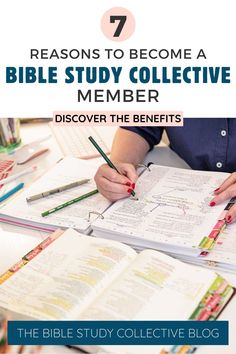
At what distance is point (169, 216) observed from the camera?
1.03 m

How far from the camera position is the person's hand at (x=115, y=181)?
3.60ft

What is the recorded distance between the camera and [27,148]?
149cm

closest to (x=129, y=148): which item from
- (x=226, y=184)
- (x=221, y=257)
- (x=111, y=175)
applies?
(x=111, y=175)

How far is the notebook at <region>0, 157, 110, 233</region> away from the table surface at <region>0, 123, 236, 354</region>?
0.9 inches

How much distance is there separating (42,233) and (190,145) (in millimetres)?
457

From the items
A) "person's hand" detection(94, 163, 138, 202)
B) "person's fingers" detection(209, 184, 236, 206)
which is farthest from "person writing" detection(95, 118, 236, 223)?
"person's fingers" detection(209, 184, 236, 206)

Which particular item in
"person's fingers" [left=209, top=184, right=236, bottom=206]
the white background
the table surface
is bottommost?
the table surface

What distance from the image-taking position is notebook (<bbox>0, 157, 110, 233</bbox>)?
3.47ft

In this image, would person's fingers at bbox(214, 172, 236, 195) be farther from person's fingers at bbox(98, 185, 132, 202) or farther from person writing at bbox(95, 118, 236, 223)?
person's fingers at bbox(98, 185, 132, 202)

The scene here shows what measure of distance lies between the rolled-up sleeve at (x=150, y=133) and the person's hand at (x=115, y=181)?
22 centimetres

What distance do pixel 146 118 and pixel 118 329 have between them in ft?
2.46

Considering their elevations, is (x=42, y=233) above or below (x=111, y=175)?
below

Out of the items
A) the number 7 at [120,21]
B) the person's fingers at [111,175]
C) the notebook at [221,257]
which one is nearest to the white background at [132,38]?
the number 7 at [120,21]

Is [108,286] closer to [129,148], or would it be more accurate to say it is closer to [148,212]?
[148,212]
